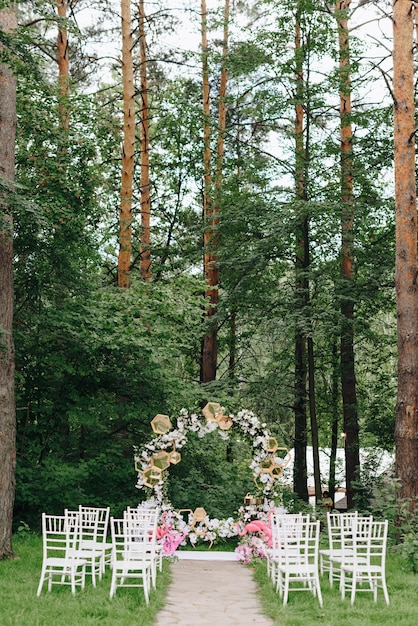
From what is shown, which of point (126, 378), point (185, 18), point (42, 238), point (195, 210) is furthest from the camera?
point (195, 210)

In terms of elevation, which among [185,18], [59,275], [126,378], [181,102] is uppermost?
[185,18]

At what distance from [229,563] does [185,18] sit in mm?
12268

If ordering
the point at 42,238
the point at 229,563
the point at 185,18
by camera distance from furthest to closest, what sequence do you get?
1. the point at 185,18
2. the point at 42,238
3. the point at 229,563

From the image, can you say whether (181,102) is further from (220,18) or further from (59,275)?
(59,275)

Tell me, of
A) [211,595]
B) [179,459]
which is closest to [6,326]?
[179,459]

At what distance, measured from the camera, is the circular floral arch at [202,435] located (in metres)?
12.2

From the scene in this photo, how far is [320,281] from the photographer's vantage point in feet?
50.6

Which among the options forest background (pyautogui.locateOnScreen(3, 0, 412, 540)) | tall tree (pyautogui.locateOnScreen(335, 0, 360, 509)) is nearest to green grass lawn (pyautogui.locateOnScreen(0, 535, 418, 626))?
forest background (pyautogui.locateOnScreen(3, 0, 412, 540))

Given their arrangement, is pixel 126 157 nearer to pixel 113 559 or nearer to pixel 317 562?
pixel 113 559

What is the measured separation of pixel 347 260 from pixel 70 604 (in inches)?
406

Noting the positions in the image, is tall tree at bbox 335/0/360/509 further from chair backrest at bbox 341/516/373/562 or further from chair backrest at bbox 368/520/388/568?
chair backrest at bbox 341/516/373/562

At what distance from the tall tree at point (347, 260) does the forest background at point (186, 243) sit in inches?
5.4

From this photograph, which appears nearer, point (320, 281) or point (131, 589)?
point (131, 589)

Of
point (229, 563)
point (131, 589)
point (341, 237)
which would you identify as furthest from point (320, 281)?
point (131, 589)
